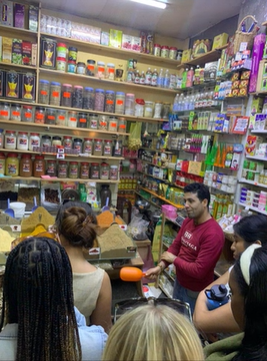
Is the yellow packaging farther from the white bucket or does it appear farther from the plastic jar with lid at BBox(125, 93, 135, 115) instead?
the white bucket

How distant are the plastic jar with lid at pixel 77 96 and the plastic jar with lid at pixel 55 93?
0.20m

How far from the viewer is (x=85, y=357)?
89 centimetres

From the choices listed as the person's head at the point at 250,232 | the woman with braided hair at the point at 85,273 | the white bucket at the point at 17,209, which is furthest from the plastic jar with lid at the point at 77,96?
the person's head at the point at 250,232

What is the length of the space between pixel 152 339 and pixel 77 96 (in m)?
3.63

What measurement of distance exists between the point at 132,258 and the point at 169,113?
2.92 m

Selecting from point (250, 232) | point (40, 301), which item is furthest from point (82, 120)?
point (40, 301)

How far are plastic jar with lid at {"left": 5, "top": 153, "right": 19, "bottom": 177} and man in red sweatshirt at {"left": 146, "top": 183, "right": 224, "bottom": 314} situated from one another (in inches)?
93.0

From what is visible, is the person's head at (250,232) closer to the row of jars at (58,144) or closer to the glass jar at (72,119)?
the row of jars at (58,144)

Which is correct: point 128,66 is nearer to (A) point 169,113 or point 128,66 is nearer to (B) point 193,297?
(A) point 169,113

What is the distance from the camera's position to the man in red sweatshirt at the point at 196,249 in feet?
6.41

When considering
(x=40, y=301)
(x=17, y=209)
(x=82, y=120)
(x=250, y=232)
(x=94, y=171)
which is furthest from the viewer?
(x=94, y=171)

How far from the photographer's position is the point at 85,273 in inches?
50.7

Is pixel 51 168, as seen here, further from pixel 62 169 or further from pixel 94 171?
pixel 94 171

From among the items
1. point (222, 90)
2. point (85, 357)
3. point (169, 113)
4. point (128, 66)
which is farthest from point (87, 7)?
point (85, 357)
